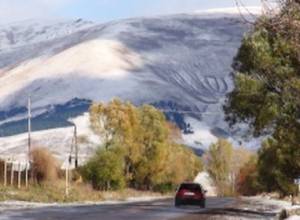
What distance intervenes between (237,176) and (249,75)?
457ft

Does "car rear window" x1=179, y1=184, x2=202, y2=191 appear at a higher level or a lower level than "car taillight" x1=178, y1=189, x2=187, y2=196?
higher

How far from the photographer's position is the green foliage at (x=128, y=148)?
290ft

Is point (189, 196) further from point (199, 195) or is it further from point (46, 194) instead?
point (46, 194)

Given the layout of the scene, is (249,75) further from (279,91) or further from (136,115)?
(136,115)

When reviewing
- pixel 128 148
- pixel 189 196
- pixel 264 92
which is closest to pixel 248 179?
pixel 128 148

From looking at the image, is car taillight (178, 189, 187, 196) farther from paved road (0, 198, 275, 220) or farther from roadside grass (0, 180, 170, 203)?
paved road (0, 198, 275, 220)

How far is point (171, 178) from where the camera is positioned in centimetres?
12575

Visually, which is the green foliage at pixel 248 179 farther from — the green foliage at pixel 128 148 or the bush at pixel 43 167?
the bush at pixel 43 167

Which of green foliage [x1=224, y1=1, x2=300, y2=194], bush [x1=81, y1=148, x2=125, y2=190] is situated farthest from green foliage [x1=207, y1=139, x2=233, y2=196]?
green foliage [x1=224, y1=1, x2=300, y2=194]

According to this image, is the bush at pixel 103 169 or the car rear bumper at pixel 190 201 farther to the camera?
the bush at pixel 103 169

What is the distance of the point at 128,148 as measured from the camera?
98.1 m

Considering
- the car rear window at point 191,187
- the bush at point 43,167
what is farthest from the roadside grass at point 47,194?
the car rear window at point 191,187

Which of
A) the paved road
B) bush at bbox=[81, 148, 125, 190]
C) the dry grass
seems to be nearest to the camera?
the paved road

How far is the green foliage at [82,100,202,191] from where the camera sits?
88.2 meters
